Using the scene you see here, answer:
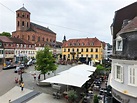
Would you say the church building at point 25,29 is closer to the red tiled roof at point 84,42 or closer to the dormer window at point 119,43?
the red tiled roof at point 84,42

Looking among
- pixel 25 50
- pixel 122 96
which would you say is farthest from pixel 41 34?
pixel 122 96

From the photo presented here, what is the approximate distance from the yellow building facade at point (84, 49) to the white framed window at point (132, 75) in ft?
159

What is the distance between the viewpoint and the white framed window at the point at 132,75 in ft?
37.6

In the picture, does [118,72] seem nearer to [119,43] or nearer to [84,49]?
[119,43]

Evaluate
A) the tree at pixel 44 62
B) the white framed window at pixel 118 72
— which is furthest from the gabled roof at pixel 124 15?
the tree at pixel 44 62

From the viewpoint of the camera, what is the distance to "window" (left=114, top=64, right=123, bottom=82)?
13.0 meters

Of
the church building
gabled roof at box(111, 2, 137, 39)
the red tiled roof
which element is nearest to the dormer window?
gabled roof at box(111, 2, 137, 39)

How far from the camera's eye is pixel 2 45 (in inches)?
1962

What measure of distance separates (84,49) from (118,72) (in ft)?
162

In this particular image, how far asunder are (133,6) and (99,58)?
45.2 m

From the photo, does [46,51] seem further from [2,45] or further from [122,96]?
[2,45]

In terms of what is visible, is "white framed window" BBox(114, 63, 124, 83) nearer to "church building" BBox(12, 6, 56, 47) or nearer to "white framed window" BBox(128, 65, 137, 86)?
"white framed window" BBox(128, 65, 137, 86)

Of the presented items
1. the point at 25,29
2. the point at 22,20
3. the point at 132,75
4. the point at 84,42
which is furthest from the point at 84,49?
the point at 132,75

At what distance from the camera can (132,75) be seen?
11.7 metres
